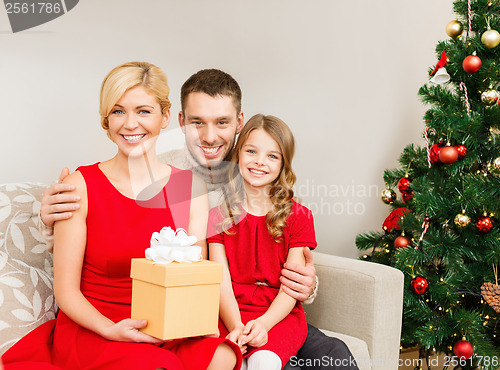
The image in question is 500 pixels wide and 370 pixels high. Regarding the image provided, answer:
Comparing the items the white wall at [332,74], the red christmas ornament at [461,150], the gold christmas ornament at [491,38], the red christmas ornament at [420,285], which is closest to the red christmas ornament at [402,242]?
the red christmas ornament at [420,285]

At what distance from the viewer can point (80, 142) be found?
2.35 metres

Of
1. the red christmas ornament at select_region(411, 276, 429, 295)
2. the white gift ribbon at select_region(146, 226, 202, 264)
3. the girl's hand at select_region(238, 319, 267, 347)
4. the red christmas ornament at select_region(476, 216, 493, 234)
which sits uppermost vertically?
the white gift ribbon at select_region(146, 226, 202, 264)

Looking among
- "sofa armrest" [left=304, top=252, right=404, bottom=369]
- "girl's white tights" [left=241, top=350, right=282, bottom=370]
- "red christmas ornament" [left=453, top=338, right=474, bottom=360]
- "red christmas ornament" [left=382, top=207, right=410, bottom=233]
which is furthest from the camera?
"red christmas ornament" [left=382, top=207, right=410, bottom=233]

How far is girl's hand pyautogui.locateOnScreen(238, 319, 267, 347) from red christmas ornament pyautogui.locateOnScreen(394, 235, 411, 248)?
1.14 metres

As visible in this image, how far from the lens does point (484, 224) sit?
2184mm

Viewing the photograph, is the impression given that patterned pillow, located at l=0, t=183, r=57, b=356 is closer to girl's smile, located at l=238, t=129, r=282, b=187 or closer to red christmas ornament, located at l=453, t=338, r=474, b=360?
girl's smile, located at l=238, t=129, r=282, b=187

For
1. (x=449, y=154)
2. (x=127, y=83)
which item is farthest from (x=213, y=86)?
(x=449, y=154)

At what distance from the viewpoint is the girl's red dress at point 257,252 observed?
66.4 inches

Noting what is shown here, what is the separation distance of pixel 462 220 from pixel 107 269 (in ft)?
5.01

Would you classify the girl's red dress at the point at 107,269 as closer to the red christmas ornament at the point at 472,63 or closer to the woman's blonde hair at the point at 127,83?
the woman's blonde hair at the point at 127,83

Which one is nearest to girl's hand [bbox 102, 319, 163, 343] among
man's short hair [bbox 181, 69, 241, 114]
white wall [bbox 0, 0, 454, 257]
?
man's short hair [bbox 181, 69, 241, 114]

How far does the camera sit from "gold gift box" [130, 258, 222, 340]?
115 cm

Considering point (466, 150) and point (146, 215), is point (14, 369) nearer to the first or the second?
point (146, 215)

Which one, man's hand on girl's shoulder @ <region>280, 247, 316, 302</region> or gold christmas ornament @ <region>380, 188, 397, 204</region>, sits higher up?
gold christmas ornament @ <region>380, 188, 397, 204</region>
